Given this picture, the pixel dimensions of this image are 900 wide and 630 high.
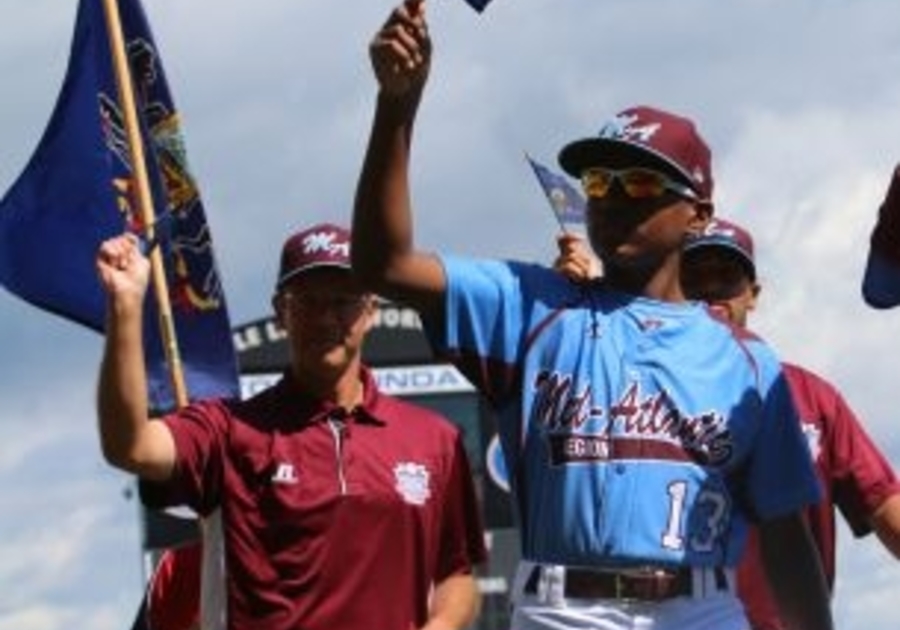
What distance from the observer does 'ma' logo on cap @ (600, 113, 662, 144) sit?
228 inches

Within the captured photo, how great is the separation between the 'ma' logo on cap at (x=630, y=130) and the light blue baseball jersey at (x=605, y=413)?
32 cm

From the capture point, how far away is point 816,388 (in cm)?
752

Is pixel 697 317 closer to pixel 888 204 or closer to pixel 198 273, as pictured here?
pixel 888 204

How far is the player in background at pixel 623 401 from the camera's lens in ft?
18.1

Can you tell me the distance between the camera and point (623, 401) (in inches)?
220

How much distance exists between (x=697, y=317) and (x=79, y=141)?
14.9ft

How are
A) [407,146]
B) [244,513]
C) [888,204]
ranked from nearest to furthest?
[407,146] < [888,204] < [244,513]

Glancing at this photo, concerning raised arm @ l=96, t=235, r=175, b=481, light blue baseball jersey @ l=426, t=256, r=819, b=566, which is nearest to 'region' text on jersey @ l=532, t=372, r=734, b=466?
light blue baseball jersey @ l=426, t=256, r=819, b=566

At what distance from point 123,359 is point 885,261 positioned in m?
1.79

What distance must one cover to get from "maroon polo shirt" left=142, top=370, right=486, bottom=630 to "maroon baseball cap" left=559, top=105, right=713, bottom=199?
1.47 m

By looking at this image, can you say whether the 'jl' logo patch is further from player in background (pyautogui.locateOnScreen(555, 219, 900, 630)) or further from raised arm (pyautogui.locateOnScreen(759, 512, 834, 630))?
raised arm (pyautogui.locateOnScreen(759, 512, 834, 630))

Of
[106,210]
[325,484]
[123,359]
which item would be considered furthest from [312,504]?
[106,210]

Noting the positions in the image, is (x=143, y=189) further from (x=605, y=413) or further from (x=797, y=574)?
(x=605, y=413)

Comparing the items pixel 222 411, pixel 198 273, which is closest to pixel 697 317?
pixel 222 411
